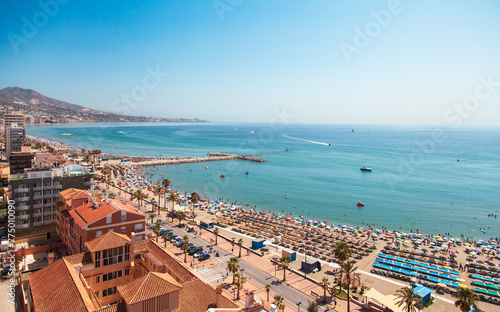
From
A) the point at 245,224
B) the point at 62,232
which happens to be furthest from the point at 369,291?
the point at 62,232

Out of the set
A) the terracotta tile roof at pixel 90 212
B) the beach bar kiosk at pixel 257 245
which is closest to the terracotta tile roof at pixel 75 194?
the terracotta tile roof at pixel 90 212

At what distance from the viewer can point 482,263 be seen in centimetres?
3684

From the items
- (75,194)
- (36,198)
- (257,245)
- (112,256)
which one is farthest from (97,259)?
(257,245)

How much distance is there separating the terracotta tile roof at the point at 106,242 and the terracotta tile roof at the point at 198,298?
6.08m

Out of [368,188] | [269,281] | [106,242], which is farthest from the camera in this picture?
[368,188]

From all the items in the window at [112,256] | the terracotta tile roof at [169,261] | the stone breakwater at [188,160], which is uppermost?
the window at [112,256]

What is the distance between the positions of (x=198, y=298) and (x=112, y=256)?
7.24 metres

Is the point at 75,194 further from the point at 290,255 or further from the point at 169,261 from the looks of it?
the point at 290,255

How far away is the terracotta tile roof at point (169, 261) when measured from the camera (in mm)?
18078

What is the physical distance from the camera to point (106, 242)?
18812mm

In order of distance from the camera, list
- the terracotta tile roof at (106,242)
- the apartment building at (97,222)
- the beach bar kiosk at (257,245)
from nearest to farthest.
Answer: the terracotta tile roof at (106,242) < the apartment building at (97,222) < the beach bar kiosk at (257,245)

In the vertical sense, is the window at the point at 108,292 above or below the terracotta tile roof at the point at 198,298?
below

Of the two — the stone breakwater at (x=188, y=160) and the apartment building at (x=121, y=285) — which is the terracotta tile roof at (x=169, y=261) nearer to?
the apartment building at (x=121, y=285)

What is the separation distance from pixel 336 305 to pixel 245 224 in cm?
2458
